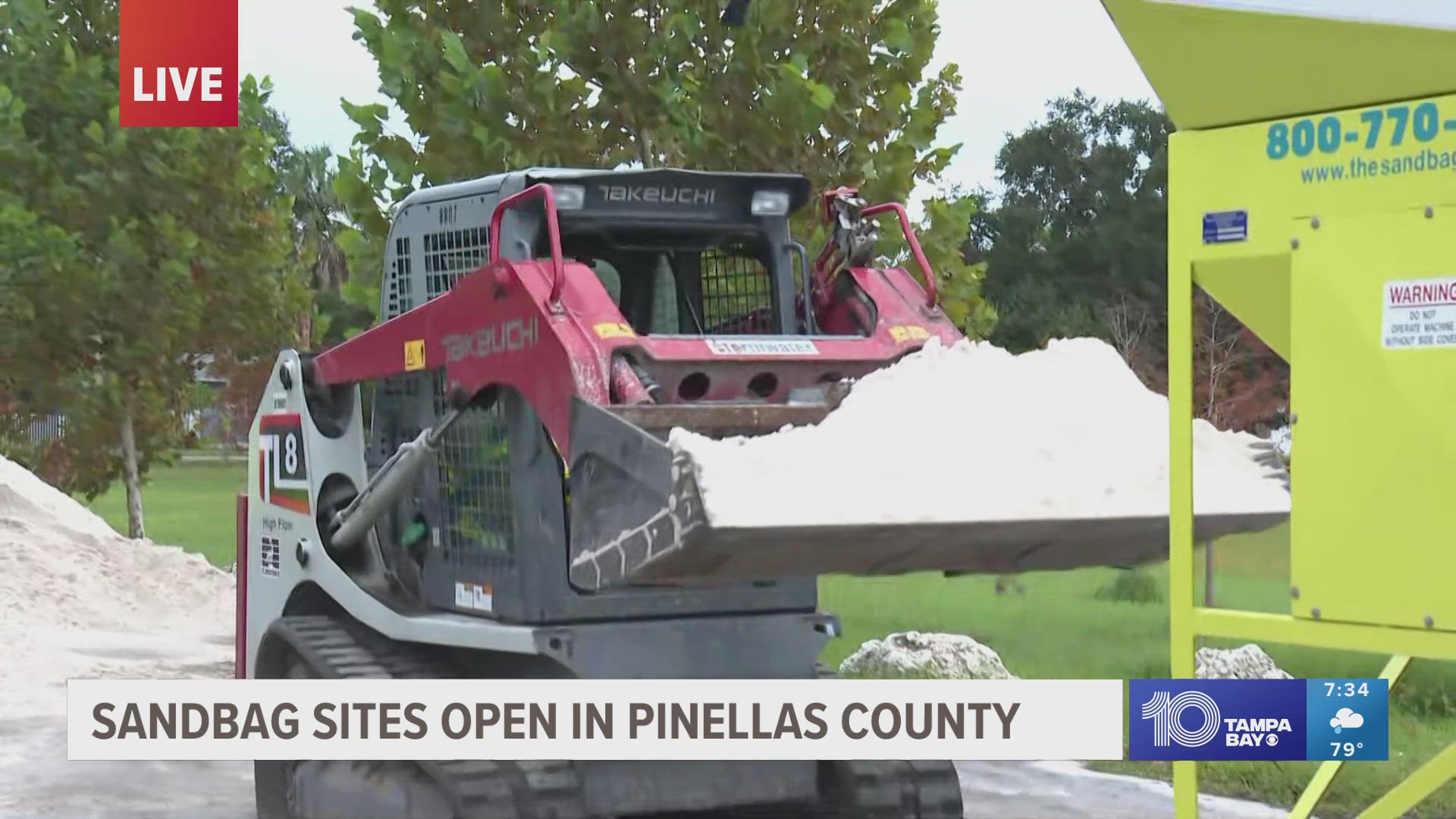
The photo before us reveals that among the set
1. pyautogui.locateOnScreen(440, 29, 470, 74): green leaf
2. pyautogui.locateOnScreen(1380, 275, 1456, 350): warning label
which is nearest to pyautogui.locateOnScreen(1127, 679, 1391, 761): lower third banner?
pyautogui.locateOnScreen(1380, 275, 1456, 350): warning label

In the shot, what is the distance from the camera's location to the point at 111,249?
71.0ft

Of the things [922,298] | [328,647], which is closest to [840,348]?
[922,298]

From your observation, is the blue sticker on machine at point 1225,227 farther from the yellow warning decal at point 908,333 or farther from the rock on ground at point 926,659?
the rock on ground at point 926,659

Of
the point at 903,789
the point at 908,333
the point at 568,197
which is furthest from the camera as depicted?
the point at 903,789

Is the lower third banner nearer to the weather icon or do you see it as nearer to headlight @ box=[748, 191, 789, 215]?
the weather icon

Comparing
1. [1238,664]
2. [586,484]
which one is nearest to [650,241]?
[586,484]

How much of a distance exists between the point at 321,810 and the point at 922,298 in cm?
316

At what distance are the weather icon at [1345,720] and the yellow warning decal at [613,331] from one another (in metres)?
2.65

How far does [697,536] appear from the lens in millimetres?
5355

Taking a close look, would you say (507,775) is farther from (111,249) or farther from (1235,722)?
(111,249)

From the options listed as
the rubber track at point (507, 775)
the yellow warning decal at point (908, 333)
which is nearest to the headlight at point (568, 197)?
the yellow warning decal at point (908, 333)

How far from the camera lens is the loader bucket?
5.46 metres

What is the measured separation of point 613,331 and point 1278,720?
2.61 metres

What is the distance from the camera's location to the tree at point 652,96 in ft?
44.2
